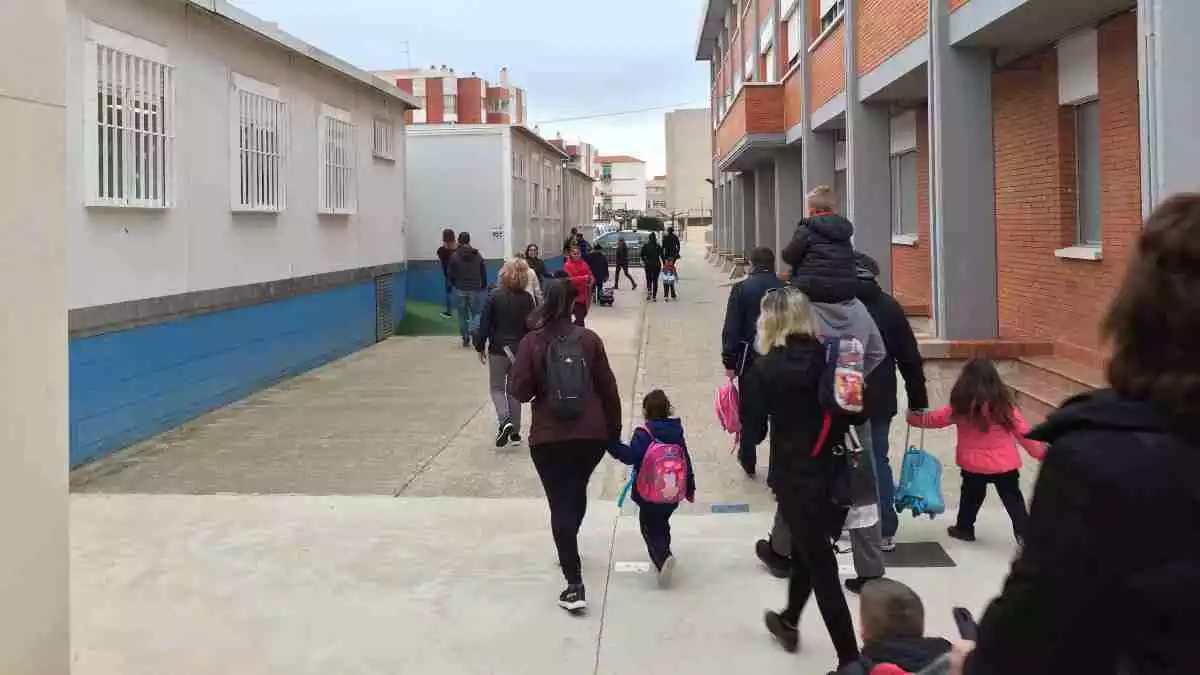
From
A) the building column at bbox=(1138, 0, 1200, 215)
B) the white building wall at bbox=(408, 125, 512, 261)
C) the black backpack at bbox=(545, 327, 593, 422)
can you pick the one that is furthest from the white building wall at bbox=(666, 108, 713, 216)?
the black backpack at bbox=(545, 327, 593, 422)

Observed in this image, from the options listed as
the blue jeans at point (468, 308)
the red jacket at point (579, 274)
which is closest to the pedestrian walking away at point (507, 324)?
the red jacket at point (579, 274)

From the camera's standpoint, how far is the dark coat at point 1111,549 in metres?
1.48

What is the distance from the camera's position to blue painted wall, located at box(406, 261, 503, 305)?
21266 mm

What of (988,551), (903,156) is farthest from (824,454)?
(903,156)

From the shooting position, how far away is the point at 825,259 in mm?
5453

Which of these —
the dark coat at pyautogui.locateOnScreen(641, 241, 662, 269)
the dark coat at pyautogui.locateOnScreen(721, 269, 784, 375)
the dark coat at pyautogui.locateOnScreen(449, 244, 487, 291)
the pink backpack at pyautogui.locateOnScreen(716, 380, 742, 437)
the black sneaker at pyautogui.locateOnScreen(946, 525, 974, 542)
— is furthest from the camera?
the dark coat at pyautogui.locateOnScreen(641, 241, 662, 269)

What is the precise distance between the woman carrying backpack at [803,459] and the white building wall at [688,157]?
9649 cm

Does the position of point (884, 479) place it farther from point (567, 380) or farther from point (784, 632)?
point (567, 380)

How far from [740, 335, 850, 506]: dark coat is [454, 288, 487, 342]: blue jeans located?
1203 cm

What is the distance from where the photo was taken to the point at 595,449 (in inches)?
211

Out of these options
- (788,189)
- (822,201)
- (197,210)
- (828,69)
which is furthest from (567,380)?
(788,189)

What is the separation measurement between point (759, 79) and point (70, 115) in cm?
1882

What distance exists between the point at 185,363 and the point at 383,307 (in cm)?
764

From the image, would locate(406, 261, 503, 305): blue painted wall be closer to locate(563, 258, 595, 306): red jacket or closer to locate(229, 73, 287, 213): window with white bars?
locate(563, 258, 595, 306): red jacket
